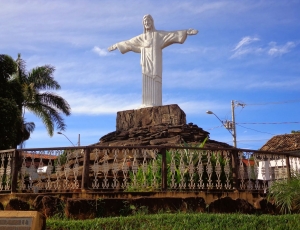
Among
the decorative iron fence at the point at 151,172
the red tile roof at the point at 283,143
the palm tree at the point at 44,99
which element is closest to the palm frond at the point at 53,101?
the palm tree at the point at 44,99

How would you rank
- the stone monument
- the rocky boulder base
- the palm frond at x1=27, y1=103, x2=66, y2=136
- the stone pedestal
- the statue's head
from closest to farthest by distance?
the rocky boulder base, the stone monument, the stone pedestal, the statue's head, the palm frond at x1=27, y1=103, x2=66, y2=136

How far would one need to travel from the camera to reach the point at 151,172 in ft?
25.1

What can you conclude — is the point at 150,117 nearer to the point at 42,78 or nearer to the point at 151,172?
the point at 151,172

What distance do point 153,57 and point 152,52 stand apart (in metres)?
0.16

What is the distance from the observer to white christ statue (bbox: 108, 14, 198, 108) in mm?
12938

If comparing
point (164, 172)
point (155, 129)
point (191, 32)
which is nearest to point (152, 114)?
point (155, 129)

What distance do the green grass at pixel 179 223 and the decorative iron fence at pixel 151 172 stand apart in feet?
4.80

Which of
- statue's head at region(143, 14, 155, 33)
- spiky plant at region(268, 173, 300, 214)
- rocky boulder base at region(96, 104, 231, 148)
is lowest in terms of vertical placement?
spiky plant at region(268, 173, 300, 214)

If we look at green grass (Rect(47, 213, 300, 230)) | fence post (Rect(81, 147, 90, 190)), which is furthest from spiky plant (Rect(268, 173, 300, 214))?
fence post (Rect(81, 147, 90, 190))

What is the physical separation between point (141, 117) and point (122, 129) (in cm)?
69

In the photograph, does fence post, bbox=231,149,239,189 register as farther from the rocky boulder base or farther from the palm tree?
the palm tree

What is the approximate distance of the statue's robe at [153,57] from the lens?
12.9 m

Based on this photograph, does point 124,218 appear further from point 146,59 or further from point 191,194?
point 146,59

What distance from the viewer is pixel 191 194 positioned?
711 cm
